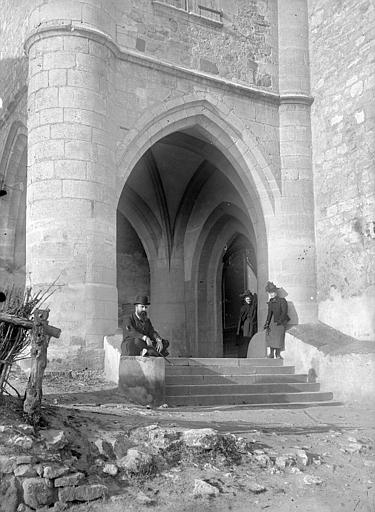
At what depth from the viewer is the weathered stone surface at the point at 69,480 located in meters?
4.61

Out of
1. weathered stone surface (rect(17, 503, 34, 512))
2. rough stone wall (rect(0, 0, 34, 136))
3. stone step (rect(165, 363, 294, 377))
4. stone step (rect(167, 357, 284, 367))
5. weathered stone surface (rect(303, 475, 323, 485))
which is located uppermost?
rough stone wall (rect(0, 0, 34, 136))

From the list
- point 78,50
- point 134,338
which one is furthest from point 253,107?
point 134,338

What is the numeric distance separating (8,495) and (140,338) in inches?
185

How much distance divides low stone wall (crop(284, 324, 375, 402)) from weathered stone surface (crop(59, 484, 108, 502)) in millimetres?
5735

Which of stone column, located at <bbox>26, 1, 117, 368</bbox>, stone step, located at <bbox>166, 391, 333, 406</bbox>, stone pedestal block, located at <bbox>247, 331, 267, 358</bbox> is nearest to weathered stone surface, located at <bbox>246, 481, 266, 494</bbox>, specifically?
stone step, located at <bbox>166, 391, 333, 406</bbox>

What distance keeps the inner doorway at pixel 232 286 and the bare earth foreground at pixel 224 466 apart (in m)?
10.6

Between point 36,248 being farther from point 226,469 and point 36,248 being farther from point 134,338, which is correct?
point 226,469

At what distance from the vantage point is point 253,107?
1293 cm

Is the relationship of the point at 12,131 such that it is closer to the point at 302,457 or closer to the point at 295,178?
the point at 295,178

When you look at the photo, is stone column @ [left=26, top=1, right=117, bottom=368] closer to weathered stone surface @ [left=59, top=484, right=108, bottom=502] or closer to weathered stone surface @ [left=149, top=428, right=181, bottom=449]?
weathered stone surface @ [left=149, top=428, right=181, bottom=449]

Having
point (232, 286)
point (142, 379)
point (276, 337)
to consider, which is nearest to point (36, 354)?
point (142, 379)

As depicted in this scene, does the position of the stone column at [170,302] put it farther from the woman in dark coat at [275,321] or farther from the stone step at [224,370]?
the stone step at [224,370]

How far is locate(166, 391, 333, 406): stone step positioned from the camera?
8734 mm

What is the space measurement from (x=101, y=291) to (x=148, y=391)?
8.53ft
